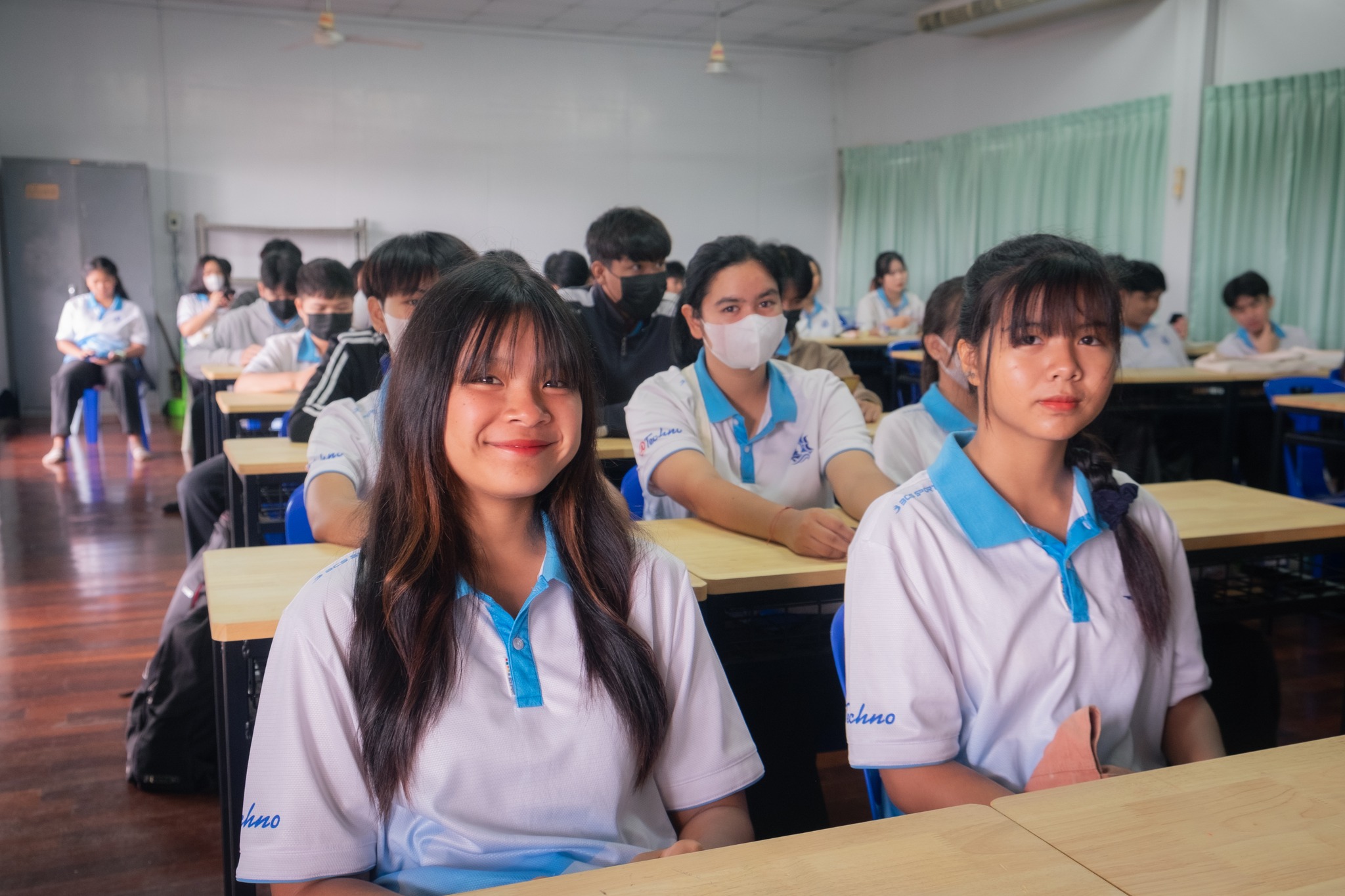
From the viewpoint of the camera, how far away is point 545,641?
3.67ft

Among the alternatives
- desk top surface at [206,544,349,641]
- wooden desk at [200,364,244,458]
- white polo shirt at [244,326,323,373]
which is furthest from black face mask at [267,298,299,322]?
desk top surface at [206,544,349,641]

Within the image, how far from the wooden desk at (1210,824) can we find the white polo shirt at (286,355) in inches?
157

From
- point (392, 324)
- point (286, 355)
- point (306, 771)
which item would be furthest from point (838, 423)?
point (286, 355)

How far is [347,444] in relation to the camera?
2168 mm

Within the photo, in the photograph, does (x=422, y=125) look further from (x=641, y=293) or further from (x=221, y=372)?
(x=641, y=293)

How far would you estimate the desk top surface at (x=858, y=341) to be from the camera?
7.41 meters

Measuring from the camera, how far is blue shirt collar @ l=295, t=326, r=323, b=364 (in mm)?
4613

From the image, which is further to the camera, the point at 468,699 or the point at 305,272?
the point at 305,272

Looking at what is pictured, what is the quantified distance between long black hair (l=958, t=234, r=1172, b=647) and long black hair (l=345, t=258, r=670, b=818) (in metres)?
0.55

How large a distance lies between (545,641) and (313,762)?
0.25m

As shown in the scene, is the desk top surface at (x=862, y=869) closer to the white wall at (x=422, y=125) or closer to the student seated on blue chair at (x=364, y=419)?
the student seated on blue chair at (x=364, y=419)

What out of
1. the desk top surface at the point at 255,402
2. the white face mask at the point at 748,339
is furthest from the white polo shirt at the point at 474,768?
the desk top surface at the point at 255,402

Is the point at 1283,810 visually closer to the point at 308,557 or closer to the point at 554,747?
the point at 554,747

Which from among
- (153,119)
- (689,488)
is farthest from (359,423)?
(153,119)
